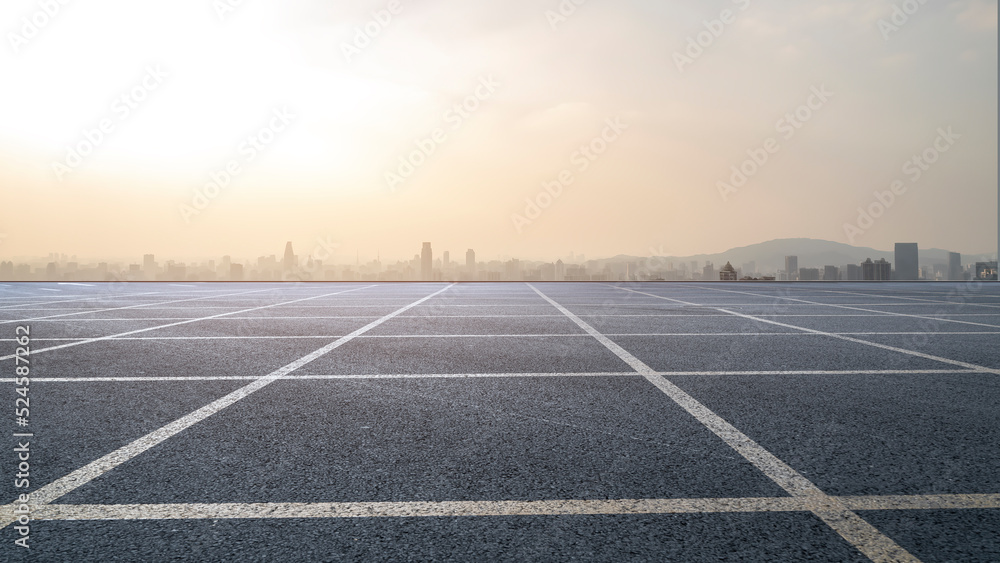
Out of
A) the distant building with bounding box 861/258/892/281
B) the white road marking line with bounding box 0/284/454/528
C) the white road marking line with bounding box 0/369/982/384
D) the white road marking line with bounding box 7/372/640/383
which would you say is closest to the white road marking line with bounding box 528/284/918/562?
the white road marking line with bounding box 0/369/982/384

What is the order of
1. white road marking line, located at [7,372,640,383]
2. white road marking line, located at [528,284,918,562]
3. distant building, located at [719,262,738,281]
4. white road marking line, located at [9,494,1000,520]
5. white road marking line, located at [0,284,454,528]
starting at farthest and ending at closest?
distant building, located at [719,262,738,281]
white road marking line, located at [7,372,640,383]
white road marking line, located at [0,284,454,528]
white road marking line, located at [9,494,1000,520]
white road marking line, located at [528,284,918,562]

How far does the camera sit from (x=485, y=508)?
2.44 metres

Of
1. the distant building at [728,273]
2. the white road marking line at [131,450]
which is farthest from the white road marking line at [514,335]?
the distant building at [728,273]

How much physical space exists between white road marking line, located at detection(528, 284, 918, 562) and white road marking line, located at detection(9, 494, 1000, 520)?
0.17ft

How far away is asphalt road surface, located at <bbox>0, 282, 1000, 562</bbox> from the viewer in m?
2.18

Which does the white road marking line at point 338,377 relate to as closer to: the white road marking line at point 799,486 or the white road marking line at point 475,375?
the white road marking line at point 475,375

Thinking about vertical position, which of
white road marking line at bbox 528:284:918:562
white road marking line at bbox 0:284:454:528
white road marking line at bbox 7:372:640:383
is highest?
white road marking line at bbox 7:372:640:383

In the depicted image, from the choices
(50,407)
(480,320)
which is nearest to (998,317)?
(480,320)

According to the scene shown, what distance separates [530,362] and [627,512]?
3.64m

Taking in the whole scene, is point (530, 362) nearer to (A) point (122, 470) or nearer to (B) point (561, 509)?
(B) point (561, 509)

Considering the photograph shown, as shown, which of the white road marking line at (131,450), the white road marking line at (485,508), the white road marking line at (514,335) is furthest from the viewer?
the white road marking line at (514,335)

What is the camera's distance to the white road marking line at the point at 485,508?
2387 millimetres

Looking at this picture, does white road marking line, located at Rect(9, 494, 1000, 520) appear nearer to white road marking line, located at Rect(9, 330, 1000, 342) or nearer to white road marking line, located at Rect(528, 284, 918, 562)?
white road marking line, located at Rect(528, 284, 918, 562)

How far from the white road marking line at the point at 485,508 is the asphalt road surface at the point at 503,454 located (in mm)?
13
